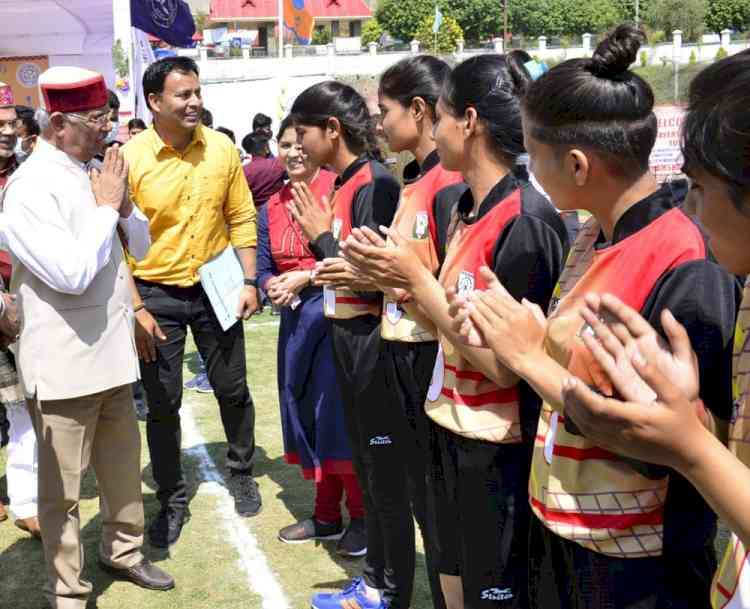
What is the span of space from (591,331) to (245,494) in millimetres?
3411

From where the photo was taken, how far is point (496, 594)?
2377mm

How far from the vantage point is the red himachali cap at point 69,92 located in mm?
3451

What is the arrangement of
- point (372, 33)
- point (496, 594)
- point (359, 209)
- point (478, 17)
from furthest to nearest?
point (478, 17)
point (372, 33)
point (359, 209)
point (496, 594)

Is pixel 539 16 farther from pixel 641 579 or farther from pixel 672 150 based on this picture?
pixel 641 579

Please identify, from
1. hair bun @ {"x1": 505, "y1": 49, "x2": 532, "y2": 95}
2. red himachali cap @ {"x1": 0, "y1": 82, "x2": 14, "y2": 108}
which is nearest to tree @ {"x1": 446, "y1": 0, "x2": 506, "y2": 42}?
red himachali cap @ {"x1": 0, "y1": 82, "x2": 14, "y2": 108}

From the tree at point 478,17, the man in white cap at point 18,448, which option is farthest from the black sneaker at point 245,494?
the tree at point 478,17

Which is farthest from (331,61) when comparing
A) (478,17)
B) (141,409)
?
(141,409)

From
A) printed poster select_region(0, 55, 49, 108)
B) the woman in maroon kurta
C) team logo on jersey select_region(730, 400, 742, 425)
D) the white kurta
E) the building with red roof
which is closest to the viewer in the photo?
team logo on jersey select_region(730, 400, 742, 425)

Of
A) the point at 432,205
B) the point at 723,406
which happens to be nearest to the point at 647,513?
the point at 723,406

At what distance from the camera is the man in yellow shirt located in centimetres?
439

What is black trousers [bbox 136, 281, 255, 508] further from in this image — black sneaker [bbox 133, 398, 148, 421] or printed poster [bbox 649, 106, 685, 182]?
printed poster [bbox 649, 106, 685, 182]

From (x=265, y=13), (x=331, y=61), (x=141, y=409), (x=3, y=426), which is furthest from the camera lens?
(x=265, y=13)

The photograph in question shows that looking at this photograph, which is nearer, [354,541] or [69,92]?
[69,92]

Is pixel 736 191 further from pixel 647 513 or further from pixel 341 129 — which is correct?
pixel 341 129
